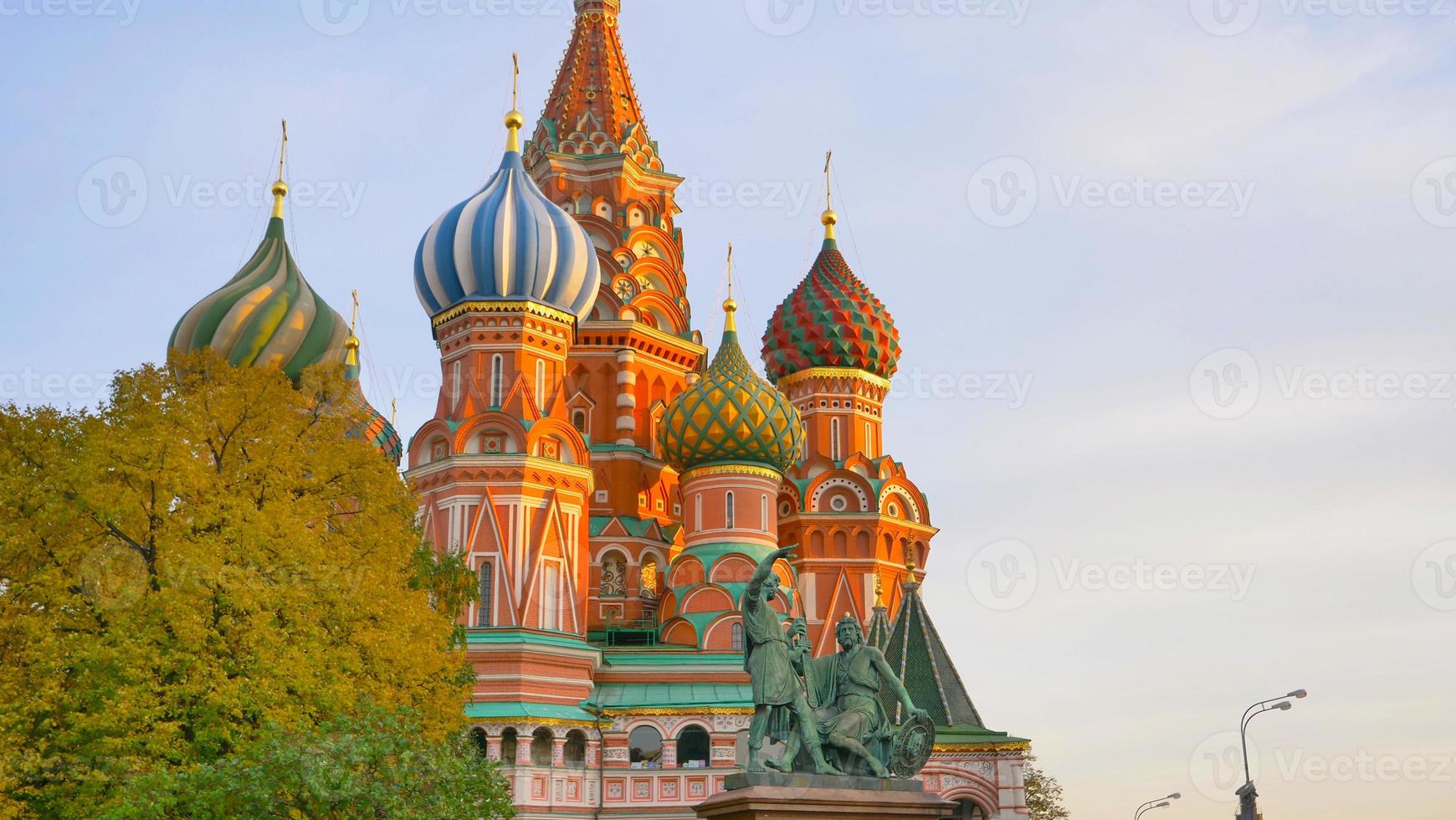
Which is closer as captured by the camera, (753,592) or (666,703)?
(753,592)

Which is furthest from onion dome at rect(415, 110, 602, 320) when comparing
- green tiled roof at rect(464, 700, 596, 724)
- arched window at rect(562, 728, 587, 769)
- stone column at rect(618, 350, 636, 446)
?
arched window at rect(562, 728, 587, 769)

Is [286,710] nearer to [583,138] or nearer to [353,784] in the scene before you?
[353,784]

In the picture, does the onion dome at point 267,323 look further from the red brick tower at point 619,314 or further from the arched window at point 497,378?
the red brick tower at point 619,314

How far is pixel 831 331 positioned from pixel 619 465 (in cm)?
763

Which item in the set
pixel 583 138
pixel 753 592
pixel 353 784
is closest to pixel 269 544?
pixel 353 784

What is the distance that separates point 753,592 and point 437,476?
1706 cm

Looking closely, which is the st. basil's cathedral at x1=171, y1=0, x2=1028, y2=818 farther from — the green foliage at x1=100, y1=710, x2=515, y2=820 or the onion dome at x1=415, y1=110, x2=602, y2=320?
the green foliage at x1=100, y1=710, x2=515, y2=820

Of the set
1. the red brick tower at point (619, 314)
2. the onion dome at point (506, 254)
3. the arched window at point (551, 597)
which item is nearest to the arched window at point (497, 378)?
the onion dome at point (506, 254)

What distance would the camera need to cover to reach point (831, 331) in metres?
40.2

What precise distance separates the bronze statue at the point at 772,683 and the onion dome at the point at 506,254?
1804cm

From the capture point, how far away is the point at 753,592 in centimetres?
1445

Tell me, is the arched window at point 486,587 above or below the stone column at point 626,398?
below

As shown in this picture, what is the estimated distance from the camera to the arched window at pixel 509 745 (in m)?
28.0

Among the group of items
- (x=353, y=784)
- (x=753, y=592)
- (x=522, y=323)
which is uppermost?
(x=522, y=323)
